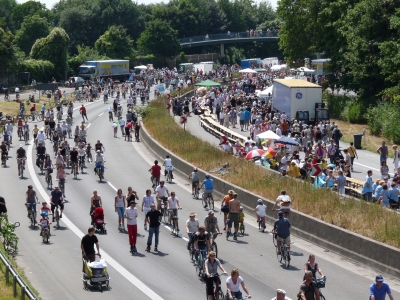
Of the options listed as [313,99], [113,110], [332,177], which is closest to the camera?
[332,177]

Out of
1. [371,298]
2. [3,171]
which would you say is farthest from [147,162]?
[371,298]

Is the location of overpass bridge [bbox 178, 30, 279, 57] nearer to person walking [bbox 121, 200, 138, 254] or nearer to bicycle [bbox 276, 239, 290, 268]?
person walking [bbox 121, 200, 138, 254]

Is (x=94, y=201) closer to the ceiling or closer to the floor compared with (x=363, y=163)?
closer to the ceiling

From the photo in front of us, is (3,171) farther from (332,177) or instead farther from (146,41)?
(146,41)

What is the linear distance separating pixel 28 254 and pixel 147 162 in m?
19.2

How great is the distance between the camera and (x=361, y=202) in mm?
25125

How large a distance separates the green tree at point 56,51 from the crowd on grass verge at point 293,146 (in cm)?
3046

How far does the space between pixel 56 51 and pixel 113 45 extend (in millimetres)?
23147

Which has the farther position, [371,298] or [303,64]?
[303,64]

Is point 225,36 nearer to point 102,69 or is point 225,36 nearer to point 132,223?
point 102,69

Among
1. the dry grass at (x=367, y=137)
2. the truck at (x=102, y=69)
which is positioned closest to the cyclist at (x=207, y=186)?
the dry grass at (x=367, y=137)

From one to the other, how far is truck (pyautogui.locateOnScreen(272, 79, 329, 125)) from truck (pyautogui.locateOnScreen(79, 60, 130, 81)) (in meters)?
49.3

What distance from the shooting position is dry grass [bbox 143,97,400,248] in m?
22.8

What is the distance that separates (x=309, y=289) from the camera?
52.5 ft
